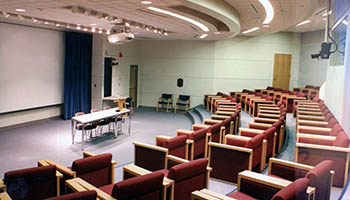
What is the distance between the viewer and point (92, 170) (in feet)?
13.9

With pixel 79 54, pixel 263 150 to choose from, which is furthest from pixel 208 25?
pixel 79 54

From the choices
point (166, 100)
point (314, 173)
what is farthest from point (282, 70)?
point (314, 173)

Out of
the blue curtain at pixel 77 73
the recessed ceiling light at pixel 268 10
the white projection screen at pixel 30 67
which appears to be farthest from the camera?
the blue curtain at pixel 77 73

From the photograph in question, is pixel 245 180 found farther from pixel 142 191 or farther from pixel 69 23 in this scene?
pixel 69 23

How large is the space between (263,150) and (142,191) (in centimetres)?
275

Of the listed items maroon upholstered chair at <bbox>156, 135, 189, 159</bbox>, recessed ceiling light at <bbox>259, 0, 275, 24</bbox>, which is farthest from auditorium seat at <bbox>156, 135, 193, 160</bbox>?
recessed ceiling light at <bbox>259, 0, 275, 24</bbox>

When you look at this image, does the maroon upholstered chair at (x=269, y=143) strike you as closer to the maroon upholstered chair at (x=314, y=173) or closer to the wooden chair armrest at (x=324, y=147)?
the wooden chair armrest at (x=324, y=147)

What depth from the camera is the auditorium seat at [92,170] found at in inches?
160

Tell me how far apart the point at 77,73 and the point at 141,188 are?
991cm

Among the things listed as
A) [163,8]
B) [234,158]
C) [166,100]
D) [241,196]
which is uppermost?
[163,8]

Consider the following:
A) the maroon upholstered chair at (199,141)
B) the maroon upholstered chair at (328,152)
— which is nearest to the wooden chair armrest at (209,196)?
the maroon upholstered chair at (328,152)

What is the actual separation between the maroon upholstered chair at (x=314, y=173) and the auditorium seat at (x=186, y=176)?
3.17 feet

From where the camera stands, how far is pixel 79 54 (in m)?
12.3

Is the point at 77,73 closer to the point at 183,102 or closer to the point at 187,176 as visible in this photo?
the point at 183,102
